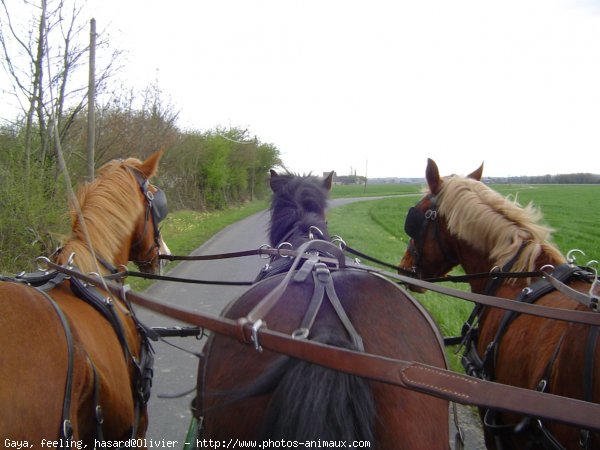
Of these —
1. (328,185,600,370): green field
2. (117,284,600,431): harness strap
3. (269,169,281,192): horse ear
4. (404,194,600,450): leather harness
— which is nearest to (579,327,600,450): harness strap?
(404,194,600,450): leather harness

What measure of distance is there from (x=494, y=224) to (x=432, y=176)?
63 centimetres

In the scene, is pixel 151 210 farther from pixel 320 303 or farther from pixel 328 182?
pixel 320 303

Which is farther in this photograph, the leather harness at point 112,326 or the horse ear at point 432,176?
the horse ear at point 432,176

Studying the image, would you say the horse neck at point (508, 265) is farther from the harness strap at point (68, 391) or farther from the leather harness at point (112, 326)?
the harness strap at point (68, 391)

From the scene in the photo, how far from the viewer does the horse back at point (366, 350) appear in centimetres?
143

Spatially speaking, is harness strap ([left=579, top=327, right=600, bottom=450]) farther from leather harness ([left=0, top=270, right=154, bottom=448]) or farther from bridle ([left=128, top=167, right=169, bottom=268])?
bridle ([left=128, top=167, right=169, bottom=268])

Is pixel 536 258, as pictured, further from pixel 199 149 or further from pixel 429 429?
pixel 199 149

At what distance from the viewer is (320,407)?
1263mm

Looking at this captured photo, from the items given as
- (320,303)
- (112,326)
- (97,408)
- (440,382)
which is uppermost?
(320,303)

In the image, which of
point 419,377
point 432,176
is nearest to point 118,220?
point 432,176

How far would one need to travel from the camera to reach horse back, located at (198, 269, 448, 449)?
1.43 meters

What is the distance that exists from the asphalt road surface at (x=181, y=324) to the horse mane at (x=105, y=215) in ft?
2.58

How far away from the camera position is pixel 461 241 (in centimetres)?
306

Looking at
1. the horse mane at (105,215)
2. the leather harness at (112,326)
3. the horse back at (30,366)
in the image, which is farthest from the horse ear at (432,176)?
the horse back at (30,366)
